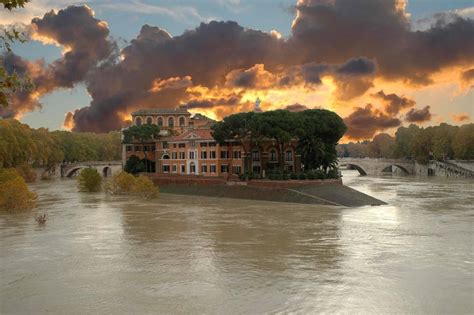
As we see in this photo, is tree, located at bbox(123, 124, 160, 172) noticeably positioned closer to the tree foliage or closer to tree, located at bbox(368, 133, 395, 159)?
the tree foliage

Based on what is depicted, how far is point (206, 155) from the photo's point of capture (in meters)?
86.2

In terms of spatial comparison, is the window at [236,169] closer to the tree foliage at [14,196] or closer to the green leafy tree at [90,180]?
the green leafy tree at [90,180]

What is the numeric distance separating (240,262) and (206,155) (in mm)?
56183

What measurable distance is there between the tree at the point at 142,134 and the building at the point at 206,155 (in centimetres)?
121

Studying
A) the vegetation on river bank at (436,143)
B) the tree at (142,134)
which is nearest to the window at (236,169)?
the tree at (142,134)

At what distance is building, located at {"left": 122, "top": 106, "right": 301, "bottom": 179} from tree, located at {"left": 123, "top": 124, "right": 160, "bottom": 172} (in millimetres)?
1205

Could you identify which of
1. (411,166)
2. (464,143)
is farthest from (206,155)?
(411,166)

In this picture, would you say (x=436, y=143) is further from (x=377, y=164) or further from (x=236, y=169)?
(x=236, y=169)

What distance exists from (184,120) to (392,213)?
69094 mm

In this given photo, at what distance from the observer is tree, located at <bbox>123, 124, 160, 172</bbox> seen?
97.4 meters

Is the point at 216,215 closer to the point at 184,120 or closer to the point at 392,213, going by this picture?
the point at 392,213

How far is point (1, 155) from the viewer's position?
84.3 m

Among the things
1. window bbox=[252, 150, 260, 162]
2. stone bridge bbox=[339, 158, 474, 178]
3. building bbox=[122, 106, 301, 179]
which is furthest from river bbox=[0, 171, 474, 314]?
stone bridge bbox=[339, 158, 474, 178]

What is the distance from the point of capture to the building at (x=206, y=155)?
8119 cm
